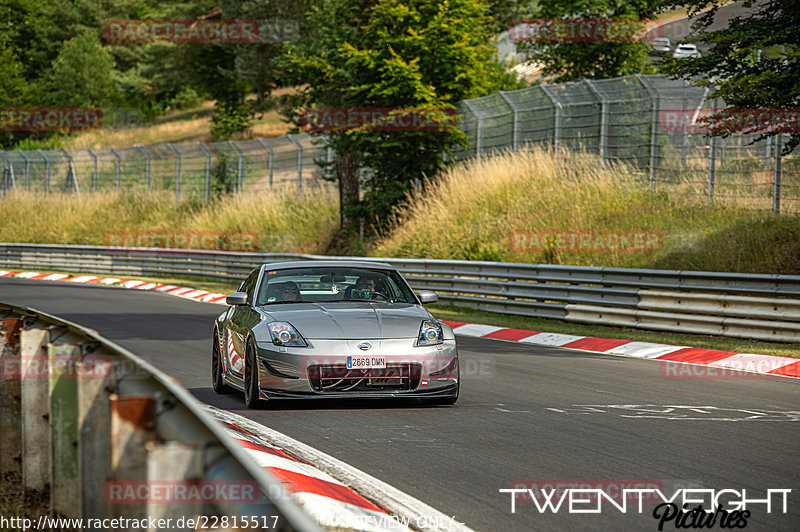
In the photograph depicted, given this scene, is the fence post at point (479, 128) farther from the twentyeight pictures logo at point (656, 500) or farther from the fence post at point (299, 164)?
the twentyeight pictures logo at point (656, 500)

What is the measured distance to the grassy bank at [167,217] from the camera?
111 feet

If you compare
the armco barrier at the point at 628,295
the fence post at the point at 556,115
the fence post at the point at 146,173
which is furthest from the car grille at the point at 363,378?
the fence post at the point at 146,173

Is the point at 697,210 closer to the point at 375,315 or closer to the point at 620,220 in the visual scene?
the point at 620,220

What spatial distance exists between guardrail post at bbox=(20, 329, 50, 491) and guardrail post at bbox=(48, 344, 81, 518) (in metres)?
0.50

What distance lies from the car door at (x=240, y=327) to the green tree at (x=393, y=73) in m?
17.9

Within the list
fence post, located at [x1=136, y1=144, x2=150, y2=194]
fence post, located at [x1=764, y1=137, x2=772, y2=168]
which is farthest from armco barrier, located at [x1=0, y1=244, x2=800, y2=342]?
fence post, located at [x1=136, y1=144, x2=150, y2=194]

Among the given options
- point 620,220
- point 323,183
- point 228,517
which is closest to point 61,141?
point 323,183

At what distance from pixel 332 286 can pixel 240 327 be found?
3.68 feet

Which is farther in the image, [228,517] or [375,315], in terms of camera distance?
[375,315]

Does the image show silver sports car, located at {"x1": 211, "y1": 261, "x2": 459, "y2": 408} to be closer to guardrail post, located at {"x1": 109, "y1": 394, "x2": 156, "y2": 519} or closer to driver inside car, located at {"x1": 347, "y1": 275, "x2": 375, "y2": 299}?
driver inside car, located at {"x1": 347, "y1": 275, "x2": 375, "y2": 299}

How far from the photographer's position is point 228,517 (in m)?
2.73

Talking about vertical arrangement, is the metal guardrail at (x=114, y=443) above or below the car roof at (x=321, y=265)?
above

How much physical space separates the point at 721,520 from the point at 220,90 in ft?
253

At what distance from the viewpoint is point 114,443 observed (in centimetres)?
341
